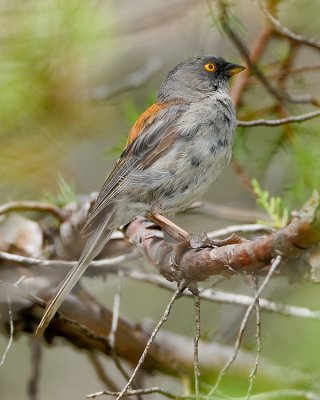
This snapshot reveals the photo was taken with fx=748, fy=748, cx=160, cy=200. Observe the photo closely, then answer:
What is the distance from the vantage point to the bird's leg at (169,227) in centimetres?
356

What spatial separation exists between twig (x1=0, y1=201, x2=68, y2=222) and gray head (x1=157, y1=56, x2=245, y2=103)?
91 cm

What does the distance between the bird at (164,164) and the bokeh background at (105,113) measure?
32 cm

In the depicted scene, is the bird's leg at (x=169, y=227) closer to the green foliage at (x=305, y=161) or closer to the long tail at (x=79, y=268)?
the long tail at (x=79, y=268)

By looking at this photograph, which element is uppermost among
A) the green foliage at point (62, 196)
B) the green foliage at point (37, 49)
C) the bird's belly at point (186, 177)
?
the green foliage at point (37, 49)

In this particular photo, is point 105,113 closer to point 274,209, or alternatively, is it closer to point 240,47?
point 240,47

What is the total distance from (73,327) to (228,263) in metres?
1.76

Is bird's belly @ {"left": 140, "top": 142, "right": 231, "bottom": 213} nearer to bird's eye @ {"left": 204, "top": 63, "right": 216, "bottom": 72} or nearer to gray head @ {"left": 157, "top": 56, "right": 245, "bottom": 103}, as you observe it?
gray head @ {"left": 157, "top": 56, "right": 245, "bottom": 103}

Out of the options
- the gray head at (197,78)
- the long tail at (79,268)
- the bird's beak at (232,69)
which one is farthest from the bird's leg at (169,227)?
the bird's beak at (232,69)

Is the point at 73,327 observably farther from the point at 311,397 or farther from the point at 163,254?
the point at 311,397

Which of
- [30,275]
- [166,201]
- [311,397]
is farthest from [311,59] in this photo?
[311,397]

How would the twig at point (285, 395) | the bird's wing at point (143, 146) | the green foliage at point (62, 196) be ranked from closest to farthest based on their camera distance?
the twig at point (285, 395) < the bird's wing at point (143, 146) < the green foliage at point (62, 196)

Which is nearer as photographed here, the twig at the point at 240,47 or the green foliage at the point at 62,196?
the twig at the point at 240,47

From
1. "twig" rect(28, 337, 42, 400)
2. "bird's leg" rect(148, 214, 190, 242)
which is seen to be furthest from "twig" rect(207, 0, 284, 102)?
"twig" rect(28, 337, 42, 400)

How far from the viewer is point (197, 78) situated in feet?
15.0
